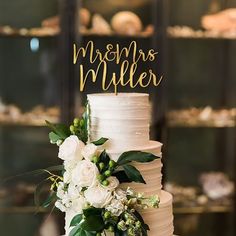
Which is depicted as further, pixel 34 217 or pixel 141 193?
pixel 34 217

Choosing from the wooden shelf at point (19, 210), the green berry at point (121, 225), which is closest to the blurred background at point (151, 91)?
the wooden shelf at point (19, 210)

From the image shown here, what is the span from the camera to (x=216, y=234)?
3195 millimetres

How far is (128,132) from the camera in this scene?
4.60 ft

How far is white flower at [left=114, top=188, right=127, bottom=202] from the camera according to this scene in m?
1.27

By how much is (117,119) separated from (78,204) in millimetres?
265

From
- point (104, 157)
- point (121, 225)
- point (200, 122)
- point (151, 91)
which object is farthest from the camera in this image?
point (200, 122)

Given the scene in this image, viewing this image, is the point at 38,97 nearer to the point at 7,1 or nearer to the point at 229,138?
the point at 7,1

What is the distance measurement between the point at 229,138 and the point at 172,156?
0.39m

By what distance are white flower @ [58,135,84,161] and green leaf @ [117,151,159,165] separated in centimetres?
11

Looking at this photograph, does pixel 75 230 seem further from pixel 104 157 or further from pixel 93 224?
pixel 104 157

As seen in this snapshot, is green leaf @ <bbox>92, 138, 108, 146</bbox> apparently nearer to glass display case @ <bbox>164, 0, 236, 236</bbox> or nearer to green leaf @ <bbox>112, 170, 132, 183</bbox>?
green leaf @ <bbox>112, 170, 132, 183</bbox>

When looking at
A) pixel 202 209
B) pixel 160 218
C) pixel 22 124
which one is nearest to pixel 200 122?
pixel 202 209

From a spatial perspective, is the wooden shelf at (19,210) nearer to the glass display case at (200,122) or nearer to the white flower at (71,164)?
the glass display case at (200,122)

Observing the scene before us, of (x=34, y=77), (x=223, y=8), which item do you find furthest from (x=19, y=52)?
(x=223, y=8)
